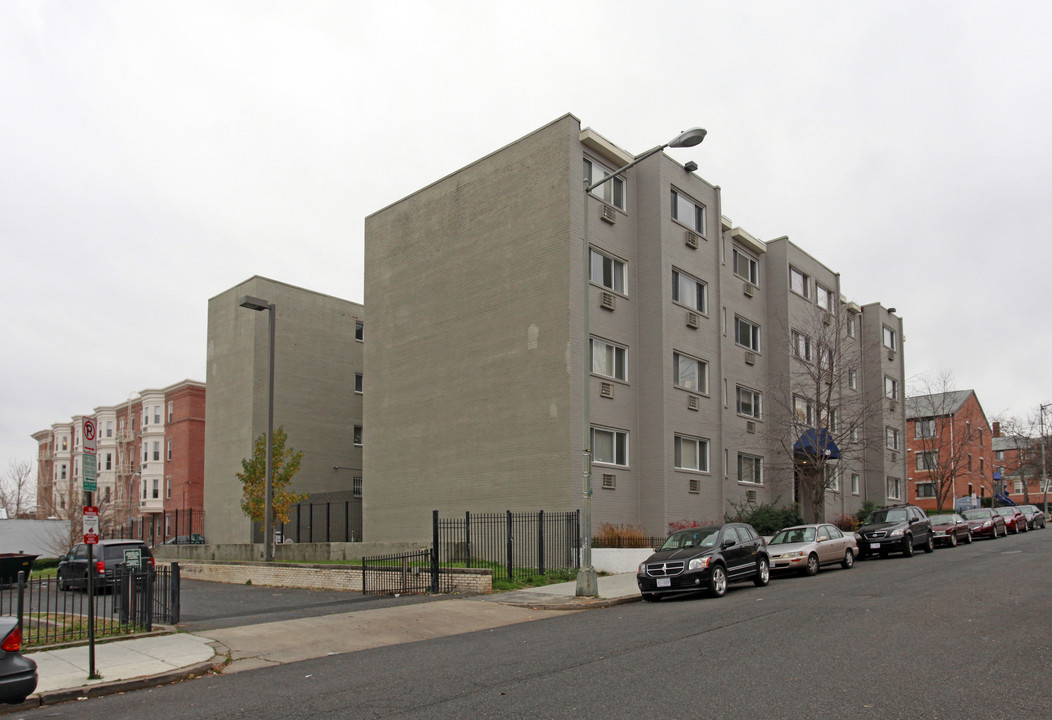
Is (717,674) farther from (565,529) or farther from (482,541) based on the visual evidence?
(482,541)

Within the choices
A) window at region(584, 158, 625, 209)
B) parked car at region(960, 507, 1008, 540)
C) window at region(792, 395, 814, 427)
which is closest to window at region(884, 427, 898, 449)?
parked car at region(960, 507, 1008, 540)

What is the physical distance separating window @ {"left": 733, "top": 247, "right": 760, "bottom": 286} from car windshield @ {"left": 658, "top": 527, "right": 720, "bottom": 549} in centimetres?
2057

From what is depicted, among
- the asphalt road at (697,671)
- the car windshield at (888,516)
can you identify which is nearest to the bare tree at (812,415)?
the car windshield at (888,516)

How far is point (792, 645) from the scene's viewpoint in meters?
11.1

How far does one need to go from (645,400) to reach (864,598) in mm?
14557

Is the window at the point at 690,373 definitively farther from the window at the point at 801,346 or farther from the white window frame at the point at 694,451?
the window at the point at 801,346

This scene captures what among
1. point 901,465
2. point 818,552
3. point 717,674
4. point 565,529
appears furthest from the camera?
point 901,465

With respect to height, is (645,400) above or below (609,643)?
above

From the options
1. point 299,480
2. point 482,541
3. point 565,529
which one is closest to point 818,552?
point 565,529

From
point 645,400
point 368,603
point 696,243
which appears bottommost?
point 368,603

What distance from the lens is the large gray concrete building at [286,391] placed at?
141 feet

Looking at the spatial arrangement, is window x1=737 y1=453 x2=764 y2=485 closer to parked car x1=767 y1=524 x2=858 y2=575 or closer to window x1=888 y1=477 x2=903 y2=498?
parked car x1=767 y1=524 x2=858 y2=575

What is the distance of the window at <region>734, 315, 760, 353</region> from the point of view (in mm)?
37303

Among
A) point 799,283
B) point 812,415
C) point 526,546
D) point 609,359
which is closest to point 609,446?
point 609,359
